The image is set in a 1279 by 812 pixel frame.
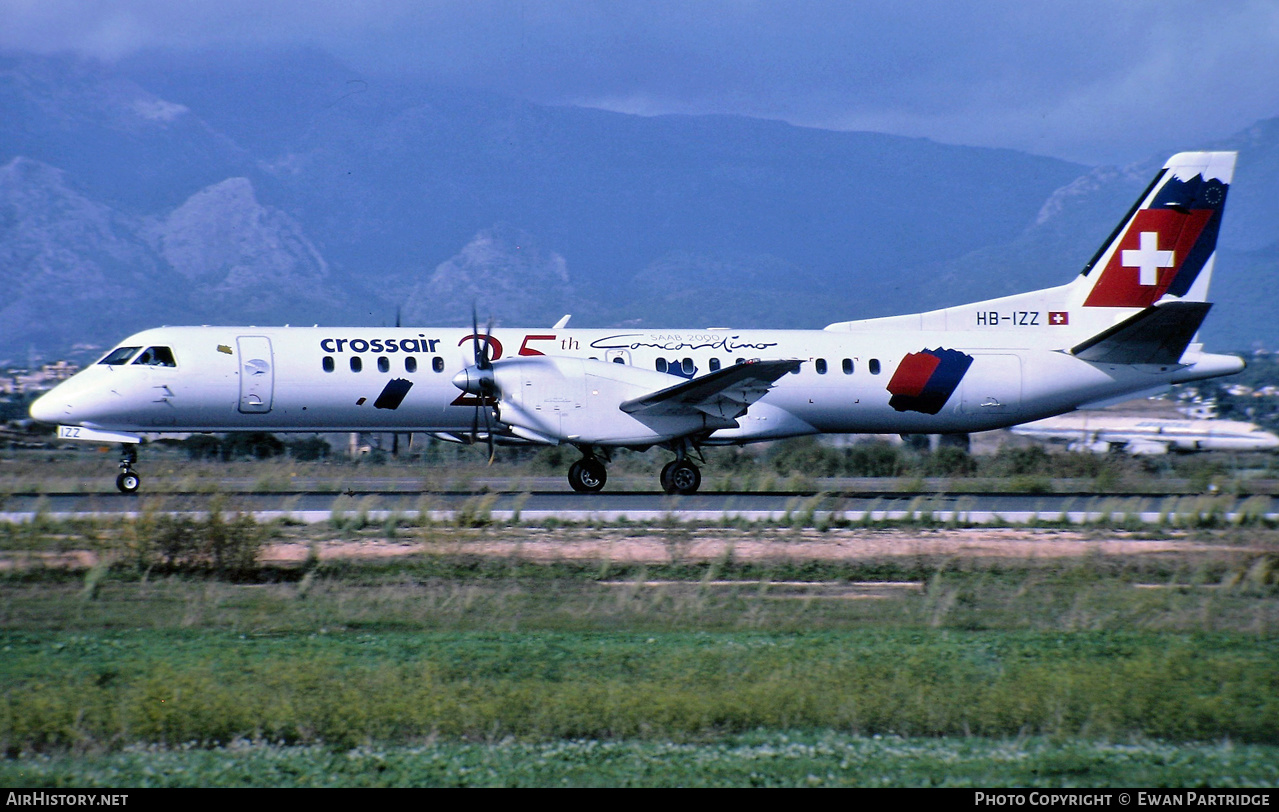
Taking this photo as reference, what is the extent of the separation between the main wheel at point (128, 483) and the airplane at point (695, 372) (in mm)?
62

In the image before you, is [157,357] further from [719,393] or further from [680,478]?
[719,393]

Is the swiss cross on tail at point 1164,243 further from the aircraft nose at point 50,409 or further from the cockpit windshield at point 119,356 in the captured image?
the aircraft nose at point 50,409

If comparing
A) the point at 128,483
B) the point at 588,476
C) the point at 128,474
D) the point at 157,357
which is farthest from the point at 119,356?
the point at 588,476

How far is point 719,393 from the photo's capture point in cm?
2120

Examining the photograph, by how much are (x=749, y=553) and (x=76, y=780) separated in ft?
33.0

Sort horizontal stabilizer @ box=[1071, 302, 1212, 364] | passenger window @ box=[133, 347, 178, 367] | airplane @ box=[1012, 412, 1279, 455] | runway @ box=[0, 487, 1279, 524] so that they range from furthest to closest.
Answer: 1. airplane @ box=[1012, 412, 1279, 455]
2. horizontal stabilizer @ box=[1071, 302, 1212, 364]
3. passenger window @ box=[133, 347, 178, 367]
4. runway @ box=[0, 487, 1279, 524]

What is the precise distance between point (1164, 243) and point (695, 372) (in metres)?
11.1

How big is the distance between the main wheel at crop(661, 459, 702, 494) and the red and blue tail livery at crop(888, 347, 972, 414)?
4.47 m

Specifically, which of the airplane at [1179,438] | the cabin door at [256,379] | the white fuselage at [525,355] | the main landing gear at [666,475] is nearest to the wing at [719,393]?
the white fuselage at [525,355]

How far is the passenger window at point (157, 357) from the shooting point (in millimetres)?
21594

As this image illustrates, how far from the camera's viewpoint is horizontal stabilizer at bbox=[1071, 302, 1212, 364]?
74.0 ft

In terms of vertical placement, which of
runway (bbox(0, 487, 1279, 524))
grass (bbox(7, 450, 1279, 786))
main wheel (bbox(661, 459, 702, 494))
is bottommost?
grass (bbox(7, 450, 1279, 786))

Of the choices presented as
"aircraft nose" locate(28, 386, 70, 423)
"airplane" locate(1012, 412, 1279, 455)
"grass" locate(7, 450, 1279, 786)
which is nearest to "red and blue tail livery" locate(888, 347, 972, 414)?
"grass" locate(7, 450, 1279, 786)

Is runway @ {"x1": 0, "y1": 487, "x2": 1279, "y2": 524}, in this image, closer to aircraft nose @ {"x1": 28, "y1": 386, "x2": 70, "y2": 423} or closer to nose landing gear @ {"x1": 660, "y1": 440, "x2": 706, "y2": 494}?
nose landing gear @ {"x1": 660, "y1": 440, "x2": 706, "y2": 494}
